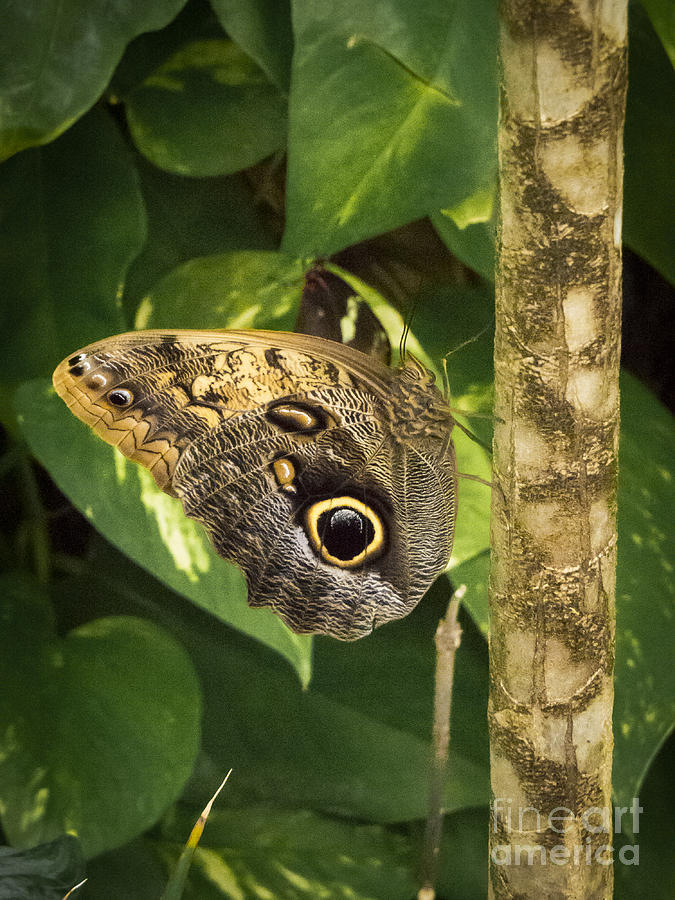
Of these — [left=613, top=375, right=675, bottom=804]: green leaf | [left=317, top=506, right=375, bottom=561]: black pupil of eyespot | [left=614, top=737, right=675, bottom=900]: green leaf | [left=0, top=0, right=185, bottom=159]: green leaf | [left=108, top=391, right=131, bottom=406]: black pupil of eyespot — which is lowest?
[left=614, top=737, right=675, bottom=900]: green leaf

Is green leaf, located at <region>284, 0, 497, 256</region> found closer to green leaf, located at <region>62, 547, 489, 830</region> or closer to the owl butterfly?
the owl butterfly

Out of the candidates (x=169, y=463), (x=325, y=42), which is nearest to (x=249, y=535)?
(x=169, y=463)

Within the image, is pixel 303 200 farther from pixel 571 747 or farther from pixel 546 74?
pixel 571 747

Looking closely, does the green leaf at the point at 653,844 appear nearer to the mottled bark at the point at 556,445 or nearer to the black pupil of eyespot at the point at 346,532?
the mottled bark at the point at 556,445

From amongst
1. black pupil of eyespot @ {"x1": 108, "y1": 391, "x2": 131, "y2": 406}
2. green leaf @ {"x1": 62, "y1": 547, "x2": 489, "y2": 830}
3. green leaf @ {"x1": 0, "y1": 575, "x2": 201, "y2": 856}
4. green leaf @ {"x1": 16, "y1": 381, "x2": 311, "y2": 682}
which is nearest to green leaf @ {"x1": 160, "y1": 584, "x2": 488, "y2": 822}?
green leaf @ {"x1": 62, "y1": 547, "x2": 489, "y2": 830}

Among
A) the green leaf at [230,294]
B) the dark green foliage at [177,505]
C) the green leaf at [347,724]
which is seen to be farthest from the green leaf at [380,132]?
the green leaf at [347,724]

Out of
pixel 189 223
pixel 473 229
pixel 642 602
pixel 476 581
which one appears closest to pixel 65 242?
pixel 189 223
